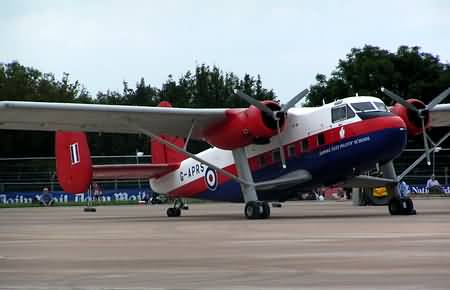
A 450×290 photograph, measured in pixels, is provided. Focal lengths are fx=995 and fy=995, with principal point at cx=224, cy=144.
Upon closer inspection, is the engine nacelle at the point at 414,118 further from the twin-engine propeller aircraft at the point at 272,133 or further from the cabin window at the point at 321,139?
the cabin window at the point at 321,139

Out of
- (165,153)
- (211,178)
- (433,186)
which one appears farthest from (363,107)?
(433,186)

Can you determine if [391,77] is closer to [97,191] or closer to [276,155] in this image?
[97,191]

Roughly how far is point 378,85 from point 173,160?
5103 cm

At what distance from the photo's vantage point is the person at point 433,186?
57594 mm

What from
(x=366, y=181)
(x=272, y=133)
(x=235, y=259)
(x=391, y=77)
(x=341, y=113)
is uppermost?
(x=391, y=77)

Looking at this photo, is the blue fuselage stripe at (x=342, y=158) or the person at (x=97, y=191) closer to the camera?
the blue fuselage stripe at (x=342, y=158)

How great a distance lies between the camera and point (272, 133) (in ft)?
A: 98.2

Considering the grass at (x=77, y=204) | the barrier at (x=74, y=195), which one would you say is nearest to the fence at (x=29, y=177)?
the barrier at (x=74, y=195)

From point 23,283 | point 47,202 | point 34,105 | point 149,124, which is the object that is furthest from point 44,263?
point 47,202

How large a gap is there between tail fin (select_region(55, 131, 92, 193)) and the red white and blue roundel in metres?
4.04

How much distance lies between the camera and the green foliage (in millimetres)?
84438

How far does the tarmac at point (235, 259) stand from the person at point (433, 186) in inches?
1376

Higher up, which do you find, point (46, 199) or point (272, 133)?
point (272, 133)

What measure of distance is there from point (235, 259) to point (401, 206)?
16.7 meters
